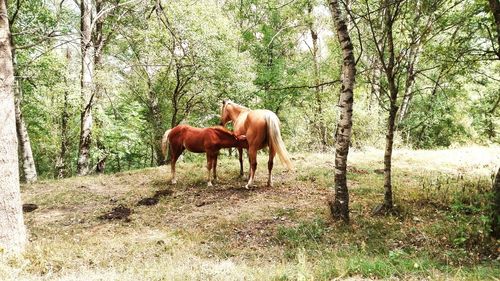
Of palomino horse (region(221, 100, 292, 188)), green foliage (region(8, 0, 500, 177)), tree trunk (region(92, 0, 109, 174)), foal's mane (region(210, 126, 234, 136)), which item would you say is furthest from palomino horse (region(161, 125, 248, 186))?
tree trunk (region(92, 0, 109, 174))

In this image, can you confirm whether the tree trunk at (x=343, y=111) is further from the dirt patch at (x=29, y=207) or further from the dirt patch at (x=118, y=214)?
the dirt patch at (x=29, y=207)

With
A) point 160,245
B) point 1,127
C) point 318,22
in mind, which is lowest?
point 160,245

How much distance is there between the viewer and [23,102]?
776 inches

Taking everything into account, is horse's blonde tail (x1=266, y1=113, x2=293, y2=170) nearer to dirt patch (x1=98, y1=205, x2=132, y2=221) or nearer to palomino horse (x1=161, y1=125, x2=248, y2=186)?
palomino horse (x1=161, y1=125, x2=248, y2=186)

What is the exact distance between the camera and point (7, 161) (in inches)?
273

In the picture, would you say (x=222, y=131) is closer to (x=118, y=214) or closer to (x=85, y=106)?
(x=118, y=214)

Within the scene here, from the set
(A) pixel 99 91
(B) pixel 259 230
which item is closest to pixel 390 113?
(B) pixel 259 230

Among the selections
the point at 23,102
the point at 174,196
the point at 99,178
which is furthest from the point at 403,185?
the point at 23,102

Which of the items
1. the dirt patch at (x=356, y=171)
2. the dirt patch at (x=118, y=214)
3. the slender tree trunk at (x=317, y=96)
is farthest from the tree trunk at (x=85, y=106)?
the slender tree trunk at (x=317, y=96)

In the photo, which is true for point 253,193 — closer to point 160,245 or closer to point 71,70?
point 160,245

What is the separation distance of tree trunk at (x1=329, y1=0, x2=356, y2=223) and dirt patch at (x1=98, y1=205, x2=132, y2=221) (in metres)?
5.44

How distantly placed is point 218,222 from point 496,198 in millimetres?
5819

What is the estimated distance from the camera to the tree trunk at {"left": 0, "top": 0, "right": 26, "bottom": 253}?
22.4ft

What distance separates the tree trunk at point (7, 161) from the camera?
682 centimetres
